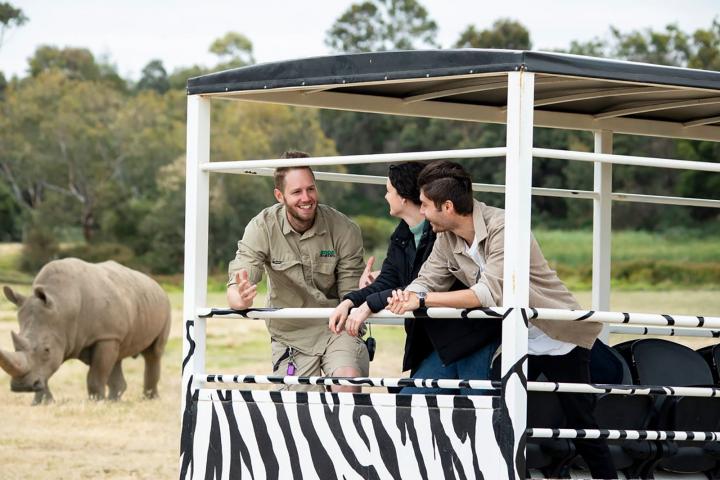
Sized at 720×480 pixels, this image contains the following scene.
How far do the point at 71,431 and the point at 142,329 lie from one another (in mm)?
2135

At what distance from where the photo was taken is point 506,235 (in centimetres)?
513

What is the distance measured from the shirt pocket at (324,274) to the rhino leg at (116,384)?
1314 cm

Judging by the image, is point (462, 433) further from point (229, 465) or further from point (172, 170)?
point (172, 170)

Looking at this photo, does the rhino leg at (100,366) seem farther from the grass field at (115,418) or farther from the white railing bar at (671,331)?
the white railing bar at (671,331)

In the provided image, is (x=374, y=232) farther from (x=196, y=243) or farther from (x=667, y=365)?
(x=196, y=243)

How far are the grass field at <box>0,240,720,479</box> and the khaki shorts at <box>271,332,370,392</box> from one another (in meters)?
7.60

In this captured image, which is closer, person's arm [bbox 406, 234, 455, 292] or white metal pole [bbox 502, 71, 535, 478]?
white metal pole [bbox 502, 71, 535, 478]

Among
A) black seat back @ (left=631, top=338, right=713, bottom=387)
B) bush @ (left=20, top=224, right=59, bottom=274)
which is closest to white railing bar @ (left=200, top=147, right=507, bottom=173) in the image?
black seat back @ (left=631, top=338, right=713, bottom=387)

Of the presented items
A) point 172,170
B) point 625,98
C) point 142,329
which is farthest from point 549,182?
point 625,98

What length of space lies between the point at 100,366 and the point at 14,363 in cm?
217

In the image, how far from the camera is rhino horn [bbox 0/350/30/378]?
1622 cm

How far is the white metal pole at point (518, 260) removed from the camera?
508cm

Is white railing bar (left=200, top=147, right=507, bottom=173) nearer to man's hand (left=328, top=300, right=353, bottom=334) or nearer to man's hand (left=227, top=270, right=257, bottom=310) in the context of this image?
man's hand (left=227, top=270, right=257, bottom=310)

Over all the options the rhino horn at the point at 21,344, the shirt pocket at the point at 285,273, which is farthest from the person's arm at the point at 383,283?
the rhino horn at the point at 21,344
